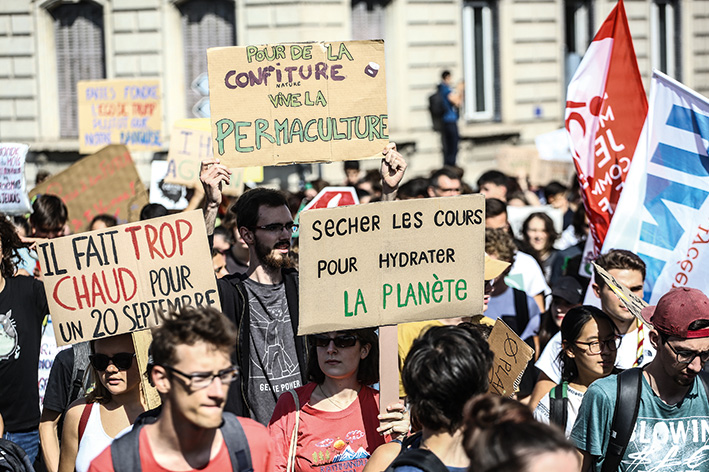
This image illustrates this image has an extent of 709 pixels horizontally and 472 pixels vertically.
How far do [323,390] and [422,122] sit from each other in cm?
1455

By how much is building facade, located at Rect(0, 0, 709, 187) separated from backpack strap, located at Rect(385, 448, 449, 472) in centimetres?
1393

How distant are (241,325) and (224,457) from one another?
4.25 ft

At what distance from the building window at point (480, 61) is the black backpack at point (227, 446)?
17081mm

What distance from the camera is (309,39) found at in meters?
16.9

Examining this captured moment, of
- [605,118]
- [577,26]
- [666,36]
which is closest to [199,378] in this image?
[605,118]

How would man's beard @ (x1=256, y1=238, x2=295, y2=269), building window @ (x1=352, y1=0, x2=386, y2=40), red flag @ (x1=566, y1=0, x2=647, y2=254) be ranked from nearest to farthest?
man's beard @ (x1=256, y1=238, x2=295, y2=269), red flag @ (x1=566, y1=0, x2=647, y2=254), building window @ (x1=352, y1=0, x2=386, y2=40)

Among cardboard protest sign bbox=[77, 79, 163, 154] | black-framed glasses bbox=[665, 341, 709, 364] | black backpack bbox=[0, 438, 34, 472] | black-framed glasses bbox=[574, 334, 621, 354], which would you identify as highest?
cardboard protest sign bbox=[77, 79, 163, 154]

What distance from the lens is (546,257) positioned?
849 cm

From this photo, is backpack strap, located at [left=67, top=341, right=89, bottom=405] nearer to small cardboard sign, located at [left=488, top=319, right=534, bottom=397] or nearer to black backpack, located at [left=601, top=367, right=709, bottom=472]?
small cardboard sign, located at [left=488, top=319, right=534, bottom=397]

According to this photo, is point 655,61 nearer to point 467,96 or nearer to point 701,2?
point 701,2

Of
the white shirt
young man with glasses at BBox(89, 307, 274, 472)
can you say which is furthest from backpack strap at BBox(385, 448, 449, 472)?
the white shirt

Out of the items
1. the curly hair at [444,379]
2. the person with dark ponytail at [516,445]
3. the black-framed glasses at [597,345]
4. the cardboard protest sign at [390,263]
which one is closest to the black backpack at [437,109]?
the black-framed glasses at [597,345]

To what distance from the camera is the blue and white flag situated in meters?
5.43

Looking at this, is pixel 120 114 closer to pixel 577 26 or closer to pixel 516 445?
pixel 516 445
